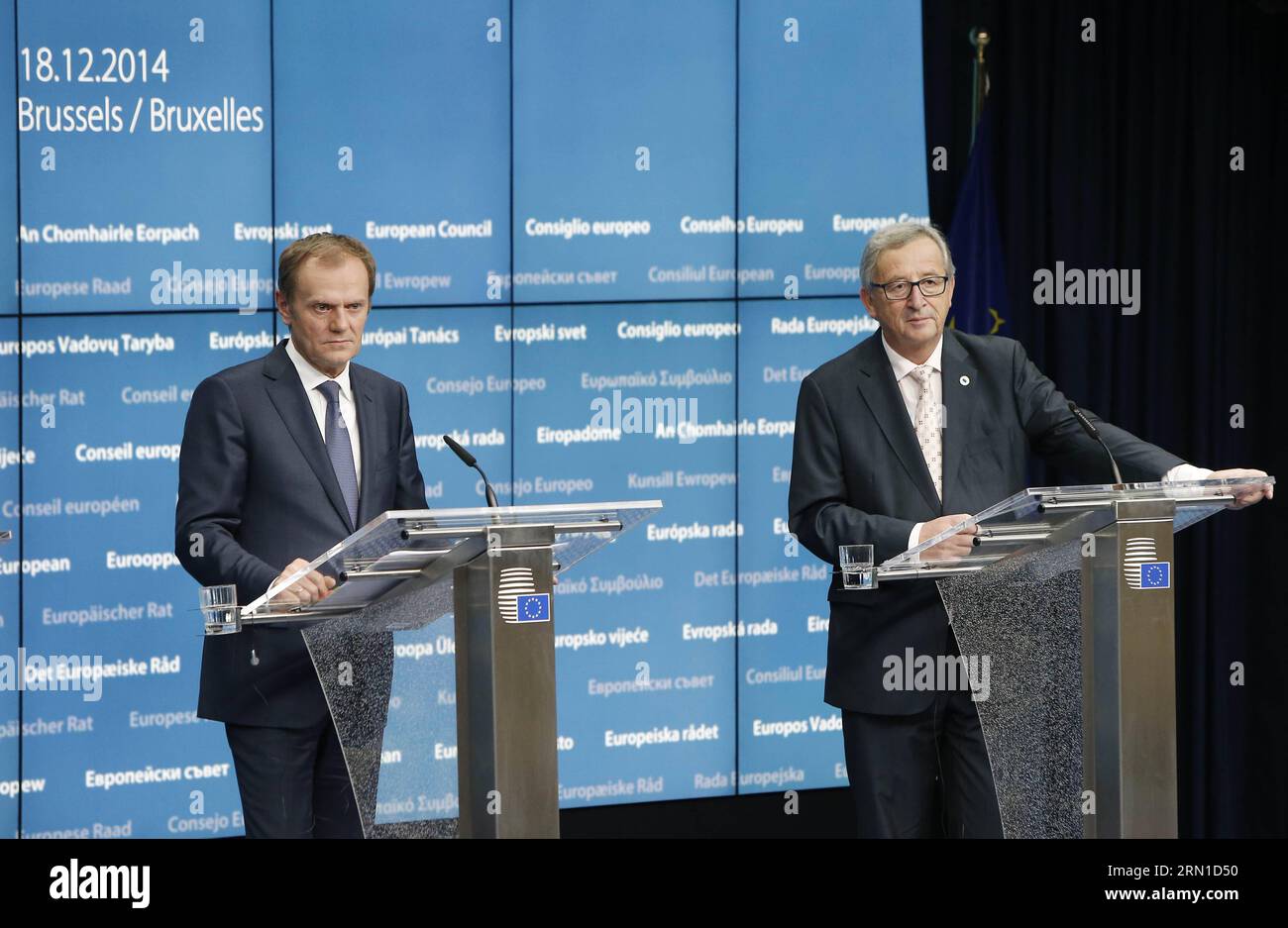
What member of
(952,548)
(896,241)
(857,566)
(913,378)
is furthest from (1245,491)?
(896,241)

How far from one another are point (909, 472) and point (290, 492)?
4.67 feet

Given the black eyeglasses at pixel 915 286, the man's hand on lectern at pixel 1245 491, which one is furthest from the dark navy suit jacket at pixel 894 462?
the man's hand on lectern at pixel 1245 491

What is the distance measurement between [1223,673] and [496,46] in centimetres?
358

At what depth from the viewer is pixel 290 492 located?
3.27 meters

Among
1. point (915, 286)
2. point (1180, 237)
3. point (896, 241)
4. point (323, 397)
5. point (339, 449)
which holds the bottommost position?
point (339, 449)

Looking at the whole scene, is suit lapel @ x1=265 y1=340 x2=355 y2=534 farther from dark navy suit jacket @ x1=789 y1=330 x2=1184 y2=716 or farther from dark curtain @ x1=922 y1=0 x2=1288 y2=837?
dark curtain @ x1=922 y1=0 x2=1288 y2=837

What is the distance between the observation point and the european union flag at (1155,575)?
2.61 meters

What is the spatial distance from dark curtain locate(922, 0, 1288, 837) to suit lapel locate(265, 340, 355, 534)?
2.97 meters

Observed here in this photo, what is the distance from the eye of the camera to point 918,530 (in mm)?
3180

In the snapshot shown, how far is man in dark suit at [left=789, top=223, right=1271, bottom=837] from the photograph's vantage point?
3.25 meters

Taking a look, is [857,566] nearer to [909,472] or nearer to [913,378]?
[909,472]

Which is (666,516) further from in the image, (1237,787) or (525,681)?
(525,681)

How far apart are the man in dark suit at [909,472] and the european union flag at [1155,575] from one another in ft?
2.01
